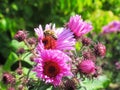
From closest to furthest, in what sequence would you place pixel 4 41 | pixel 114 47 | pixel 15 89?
pixel 15 89 → pixel 114 47 → pixel 4 41

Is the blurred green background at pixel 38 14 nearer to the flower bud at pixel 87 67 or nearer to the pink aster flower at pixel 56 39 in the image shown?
the pink aster flower at pixel 56 39

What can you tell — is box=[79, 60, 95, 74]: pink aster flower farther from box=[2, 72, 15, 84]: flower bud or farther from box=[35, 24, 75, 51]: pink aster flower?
box=[2, 72, 15, 84]: flower bud

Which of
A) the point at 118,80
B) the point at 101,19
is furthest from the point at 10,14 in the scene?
the point at 118,80

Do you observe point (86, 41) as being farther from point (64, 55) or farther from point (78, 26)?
point (64, 55)

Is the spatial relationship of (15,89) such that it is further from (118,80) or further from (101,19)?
(101,19)

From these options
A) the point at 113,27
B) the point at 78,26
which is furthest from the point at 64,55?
the point at 113,27

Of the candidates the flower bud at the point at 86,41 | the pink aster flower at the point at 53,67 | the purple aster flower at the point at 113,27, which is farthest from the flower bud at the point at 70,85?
the purple aster flower at the point at 113,27
